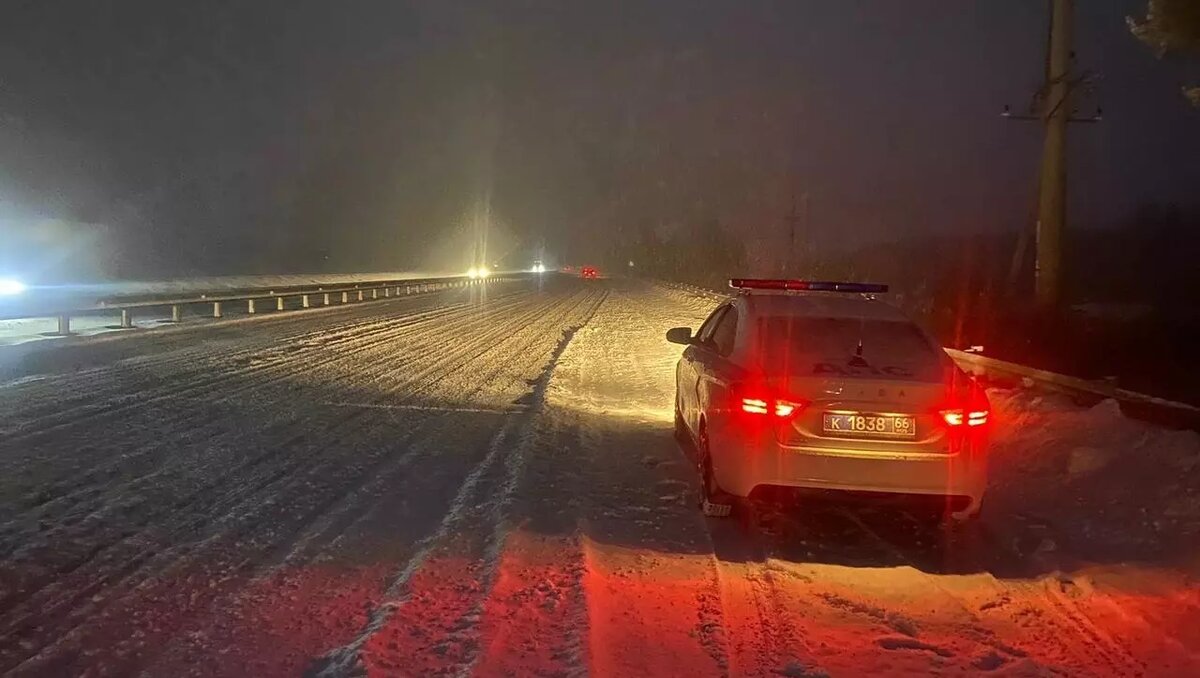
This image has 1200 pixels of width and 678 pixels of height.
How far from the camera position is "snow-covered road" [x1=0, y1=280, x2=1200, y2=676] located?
490cm

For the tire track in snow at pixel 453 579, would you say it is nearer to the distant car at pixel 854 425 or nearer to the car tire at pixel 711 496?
the car tire at pixel 711 496

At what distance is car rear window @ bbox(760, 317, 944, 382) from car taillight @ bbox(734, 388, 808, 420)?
0.23 metres

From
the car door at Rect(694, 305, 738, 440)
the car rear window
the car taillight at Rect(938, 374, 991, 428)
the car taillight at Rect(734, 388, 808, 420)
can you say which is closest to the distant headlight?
the car door at Rect(694, 305, 738, 440)

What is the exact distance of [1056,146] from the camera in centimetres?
1833

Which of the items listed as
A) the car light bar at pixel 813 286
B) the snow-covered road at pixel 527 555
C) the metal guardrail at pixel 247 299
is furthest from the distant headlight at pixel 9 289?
the car light bar at pixel 813 286

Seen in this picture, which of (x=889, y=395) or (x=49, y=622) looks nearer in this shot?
(x=49, y=622)

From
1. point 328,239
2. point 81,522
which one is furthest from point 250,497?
point 328,239

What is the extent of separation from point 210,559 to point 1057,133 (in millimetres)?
16856

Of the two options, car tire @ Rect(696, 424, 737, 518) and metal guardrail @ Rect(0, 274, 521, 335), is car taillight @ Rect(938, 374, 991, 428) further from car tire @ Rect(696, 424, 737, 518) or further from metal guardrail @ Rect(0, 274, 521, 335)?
metal guardrail @ Rect(0, 274, 521, 335)

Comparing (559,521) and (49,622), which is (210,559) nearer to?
(49,622)

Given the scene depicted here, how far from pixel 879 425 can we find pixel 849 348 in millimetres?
850

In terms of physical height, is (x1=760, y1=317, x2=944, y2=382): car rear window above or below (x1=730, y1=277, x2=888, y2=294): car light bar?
below

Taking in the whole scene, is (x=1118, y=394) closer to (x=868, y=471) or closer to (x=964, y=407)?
(x=964, y=407)

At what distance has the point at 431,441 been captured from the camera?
1088cm
